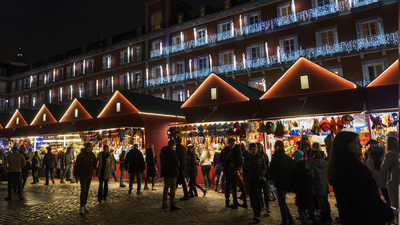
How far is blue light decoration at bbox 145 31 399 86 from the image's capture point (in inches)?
653

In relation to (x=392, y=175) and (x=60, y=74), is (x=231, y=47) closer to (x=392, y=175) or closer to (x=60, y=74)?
(x=392, y=175)

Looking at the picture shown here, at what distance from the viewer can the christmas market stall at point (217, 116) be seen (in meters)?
10.4

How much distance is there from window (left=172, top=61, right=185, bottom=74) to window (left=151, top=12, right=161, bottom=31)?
5150mm

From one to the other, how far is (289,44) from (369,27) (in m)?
5.36

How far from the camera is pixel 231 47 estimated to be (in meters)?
22.5

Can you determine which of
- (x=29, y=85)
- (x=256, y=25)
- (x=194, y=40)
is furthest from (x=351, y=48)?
(x=29, y=85)

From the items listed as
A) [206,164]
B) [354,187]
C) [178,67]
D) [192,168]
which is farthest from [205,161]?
[178,67]

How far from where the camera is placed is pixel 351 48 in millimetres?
17562

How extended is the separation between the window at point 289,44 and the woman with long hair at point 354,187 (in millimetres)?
18664

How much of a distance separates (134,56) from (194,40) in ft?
26.6

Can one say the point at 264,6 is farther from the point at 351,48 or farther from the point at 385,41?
the point at 385,41

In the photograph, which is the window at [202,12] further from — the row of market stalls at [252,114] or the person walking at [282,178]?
the person walking at [282,178]

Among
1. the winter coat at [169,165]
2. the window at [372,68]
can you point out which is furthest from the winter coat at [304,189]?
the window at [372,68]

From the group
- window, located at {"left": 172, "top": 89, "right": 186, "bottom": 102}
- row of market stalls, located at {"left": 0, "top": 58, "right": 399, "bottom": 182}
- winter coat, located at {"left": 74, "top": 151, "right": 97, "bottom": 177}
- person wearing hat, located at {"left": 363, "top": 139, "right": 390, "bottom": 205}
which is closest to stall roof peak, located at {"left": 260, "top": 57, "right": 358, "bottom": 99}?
row of market stalls, located at {"left": 0, "top": 58, "right": 399, "bottom": 182}
